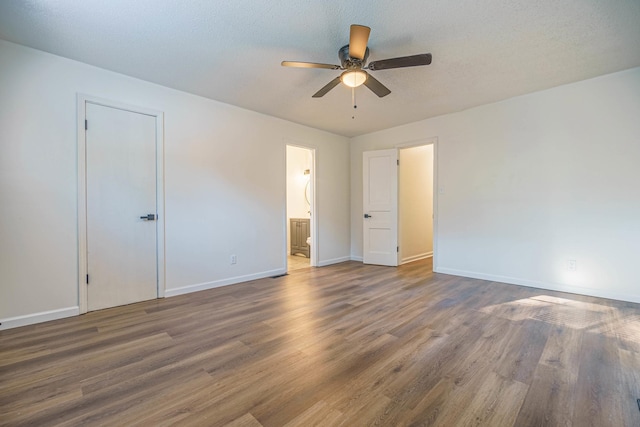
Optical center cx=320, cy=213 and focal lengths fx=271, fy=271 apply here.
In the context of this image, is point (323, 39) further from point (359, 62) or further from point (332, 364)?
point (332, 364)

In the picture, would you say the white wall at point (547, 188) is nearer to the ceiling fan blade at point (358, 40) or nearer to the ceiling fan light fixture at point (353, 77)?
the ceiling fan light fixture at point (353, 77)

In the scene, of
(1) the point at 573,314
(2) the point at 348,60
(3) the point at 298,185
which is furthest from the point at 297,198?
(1) the point at 573,314

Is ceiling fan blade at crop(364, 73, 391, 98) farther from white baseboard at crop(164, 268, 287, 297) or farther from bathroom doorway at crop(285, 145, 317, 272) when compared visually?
bathroom doorway at crop(285, 145, 317, 272)

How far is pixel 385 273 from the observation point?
4.41 metres

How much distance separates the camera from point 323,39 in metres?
2.35

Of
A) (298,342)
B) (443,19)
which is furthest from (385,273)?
(443,19)

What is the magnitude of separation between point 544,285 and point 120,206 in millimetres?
5225

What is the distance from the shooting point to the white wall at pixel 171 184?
96.8 inches

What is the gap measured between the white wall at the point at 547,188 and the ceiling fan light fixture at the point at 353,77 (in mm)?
2427

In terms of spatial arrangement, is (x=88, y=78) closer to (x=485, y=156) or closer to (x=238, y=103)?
(x=238, y=103)

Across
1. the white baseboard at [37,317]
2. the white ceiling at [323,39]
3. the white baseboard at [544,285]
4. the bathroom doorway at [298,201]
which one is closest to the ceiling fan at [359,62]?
the white ceiling at [323,39]

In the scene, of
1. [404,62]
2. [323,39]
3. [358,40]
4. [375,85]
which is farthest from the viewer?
[375,85]

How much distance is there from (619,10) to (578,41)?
0.38 m

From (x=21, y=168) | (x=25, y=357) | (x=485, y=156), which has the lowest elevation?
(x=25, y=357)
